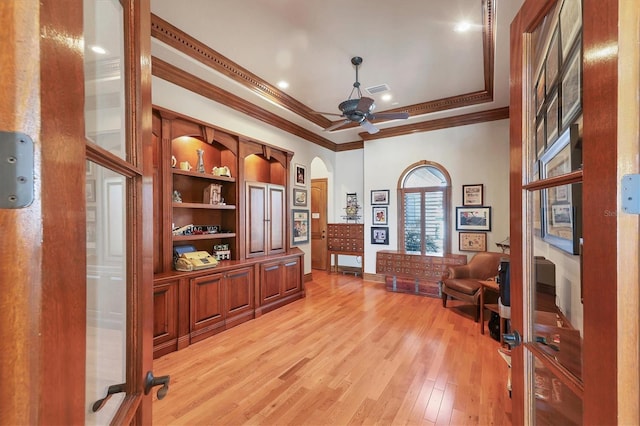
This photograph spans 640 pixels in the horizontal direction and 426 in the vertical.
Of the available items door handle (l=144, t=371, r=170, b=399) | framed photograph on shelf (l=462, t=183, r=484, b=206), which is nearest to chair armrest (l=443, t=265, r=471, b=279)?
framed photograph on shelf (l=462, t=183, r=484, b=206)

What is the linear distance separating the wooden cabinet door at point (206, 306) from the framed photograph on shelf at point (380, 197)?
3568 mm

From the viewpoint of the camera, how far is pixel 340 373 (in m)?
2.48

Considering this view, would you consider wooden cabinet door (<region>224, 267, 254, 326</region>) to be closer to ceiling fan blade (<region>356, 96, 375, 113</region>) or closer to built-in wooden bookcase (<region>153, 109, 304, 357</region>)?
built-in wooden bookcase (<region>153, 109, 304, 357</region>)

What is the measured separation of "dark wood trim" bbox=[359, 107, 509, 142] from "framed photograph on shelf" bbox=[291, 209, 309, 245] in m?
2.13

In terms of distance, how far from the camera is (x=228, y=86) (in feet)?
12.3

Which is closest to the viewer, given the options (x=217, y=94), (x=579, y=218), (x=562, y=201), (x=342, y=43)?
(x=579, y=218)

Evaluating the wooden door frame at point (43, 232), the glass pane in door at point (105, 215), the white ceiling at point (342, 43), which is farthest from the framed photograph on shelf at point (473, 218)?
the wooden door frame at point (43, 232)

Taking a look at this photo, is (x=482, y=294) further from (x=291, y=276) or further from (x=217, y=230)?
(x=217, y=230)

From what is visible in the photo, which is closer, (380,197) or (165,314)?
(165,314)

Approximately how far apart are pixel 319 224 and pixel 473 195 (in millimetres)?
3517

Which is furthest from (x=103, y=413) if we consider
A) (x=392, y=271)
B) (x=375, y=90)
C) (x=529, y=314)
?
(x=392, y=271)

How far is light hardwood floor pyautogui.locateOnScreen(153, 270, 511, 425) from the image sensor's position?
1979mm

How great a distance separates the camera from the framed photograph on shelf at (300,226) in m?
5.34

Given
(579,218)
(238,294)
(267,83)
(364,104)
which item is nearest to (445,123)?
(364,104)
